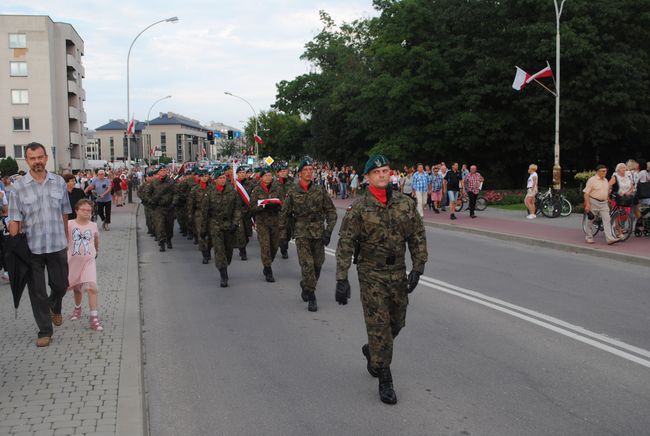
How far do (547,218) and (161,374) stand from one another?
17351mm

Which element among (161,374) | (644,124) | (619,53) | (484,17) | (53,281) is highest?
(484,17)

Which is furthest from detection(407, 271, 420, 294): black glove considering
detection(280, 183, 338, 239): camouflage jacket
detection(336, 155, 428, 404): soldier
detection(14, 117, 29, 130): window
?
detection(14, 117, 29, 130): window

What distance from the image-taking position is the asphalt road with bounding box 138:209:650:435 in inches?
183

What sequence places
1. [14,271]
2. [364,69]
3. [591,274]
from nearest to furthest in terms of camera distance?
1. [14,271]
2. [591,274]
3. [364,69]

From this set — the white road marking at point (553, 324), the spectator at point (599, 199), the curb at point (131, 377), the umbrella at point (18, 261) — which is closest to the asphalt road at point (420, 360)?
the white road marking at point (553, 324)

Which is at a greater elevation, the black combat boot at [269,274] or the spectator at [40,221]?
the spectator at [40,221]

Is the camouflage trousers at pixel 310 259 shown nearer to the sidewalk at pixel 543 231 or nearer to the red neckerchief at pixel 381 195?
the red neckerchief at pixel 381 195

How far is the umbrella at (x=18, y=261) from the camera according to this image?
629cm

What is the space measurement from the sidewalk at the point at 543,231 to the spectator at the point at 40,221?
32.4 feet

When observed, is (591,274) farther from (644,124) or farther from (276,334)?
(644,124)

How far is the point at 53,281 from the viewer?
6625 mm

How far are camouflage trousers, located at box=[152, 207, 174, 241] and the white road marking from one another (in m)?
7.26

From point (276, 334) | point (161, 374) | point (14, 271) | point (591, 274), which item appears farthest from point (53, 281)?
point (591, 274)

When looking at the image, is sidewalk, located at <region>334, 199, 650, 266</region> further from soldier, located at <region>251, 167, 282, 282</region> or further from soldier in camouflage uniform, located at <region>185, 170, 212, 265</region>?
soldier in camouflage uniform, located at <region>185, 170, 212, 265</region>
